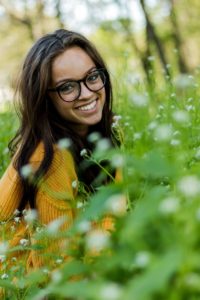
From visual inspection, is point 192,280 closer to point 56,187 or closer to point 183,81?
point 183,81

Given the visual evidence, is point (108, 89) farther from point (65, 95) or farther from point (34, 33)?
point (34, 33)

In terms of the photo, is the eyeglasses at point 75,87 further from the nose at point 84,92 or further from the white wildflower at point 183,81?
the white wildflower at point 183,81

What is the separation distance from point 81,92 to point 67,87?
0.07 metres

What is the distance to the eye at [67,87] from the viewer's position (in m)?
2.43

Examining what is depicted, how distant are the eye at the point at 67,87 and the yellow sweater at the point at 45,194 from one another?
0.25 m

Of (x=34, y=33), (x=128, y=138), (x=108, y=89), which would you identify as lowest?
(x=128, y=138)

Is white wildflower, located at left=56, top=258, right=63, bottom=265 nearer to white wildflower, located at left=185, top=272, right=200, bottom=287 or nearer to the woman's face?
white wildflower, located at left=185, top=272, right=200, bottom=287

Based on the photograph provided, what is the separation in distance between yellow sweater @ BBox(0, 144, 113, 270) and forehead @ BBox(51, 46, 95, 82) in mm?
308

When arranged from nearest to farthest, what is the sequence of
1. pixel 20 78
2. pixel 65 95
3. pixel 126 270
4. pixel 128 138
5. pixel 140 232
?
1. pixel 140 232
2. pixel 126 270
3. pixel 65 95
4. pixel 20 78
5. pixel 128 138

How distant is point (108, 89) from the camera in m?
2.83

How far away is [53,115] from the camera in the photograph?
2.58 m

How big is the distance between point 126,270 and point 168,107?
1.79m

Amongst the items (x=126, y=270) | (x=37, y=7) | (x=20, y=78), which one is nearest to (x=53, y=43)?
(x=20, y=78)

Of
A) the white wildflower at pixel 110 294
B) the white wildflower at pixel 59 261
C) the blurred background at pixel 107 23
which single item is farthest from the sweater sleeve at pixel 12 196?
the blurred background at pixel 107 23
